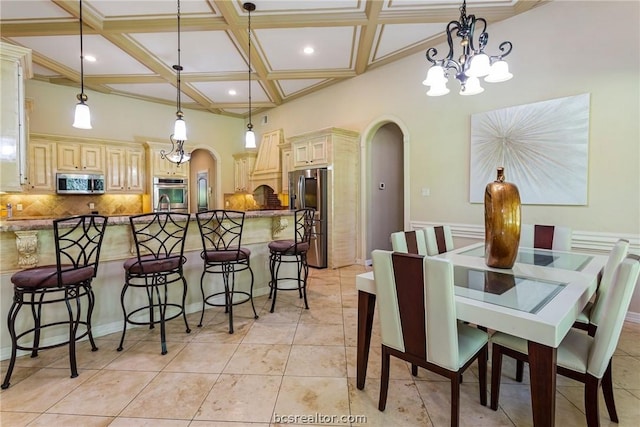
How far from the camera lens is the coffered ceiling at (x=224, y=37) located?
10.6 ft

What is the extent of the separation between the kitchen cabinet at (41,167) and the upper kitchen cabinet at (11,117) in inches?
132

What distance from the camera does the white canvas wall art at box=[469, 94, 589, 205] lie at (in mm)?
2992

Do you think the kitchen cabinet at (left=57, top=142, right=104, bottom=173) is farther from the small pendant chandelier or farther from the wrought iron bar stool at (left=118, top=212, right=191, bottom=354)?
the small pendant chandelier

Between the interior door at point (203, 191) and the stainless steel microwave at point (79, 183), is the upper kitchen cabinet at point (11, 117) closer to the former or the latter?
the stainless steel microwave at point (79, 183)

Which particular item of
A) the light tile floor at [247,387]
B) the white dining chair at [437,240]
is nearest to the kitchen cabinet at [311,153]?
the white dining chair at [437,240]

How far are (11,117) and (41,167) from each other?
3458 millimetres

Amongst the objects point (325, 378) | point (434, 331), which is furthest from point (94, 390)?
point (434, 331)

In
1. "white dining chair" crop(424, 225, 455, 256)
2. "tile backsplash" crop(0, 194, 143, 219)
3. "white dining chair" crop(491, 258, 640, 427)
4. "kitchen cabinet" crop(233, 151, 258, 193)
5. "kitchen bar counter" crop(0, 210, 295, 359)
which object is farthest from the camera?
"kitchen cabinet" crop(233, 151, 258, 193)

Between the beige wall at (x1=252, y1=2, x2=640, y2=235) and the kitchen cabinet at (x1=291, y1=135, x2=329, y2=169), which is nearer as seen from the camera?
the beige wall at (x1=252, y1=2, x2=640, y2=235)

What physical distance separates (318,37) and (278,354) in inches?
148

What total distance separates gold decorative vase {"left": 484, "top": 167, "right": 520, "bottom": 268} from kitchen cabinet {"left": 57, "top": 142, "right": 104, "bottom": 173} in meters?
6.30

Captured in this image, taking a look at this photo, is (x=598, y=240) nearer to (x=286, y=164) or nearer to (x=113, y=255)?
(x=113, y=255)

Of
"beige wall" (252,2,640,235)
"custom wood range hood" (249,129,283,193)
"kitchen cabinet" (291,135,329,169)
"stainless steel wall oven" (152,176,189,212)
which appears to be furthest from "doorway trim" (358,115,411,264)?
"stainless steel wall oven" (152,176,189,212)

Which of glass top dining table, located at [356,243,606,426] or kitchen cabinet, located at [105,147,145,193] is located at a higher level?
kitchen cabinet, located at [105,147,145,193]
